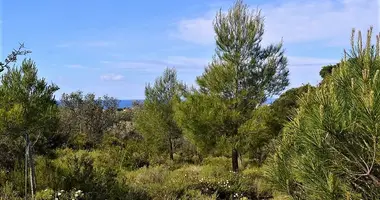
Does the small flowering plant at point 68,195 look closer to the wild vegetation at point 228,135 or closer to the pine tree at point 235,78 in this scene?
the wild vegetation at point 228,135

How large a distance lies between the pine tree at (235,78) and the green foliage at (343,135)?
1057cm

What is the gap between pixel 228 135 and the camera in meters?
16.0

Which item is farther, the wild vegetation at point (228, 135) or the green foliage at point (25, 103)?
the green foliage at point (25, 103)

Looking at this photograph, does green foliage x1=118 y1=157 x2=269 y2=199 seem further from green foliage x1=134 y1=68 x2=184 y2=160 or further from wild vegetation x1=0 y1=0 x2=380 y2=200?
green foliage x1=134 y1=68 x2=184 y2=160

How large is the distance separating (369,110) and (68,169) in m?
9.33

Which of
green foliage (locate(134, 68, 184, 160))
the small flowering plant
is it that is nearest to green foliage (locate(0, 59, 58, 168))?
the small flowering plant

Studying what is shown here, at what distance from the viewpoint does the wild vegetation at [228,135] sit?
13.7 ft

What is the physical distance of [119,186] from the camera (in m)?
11.0

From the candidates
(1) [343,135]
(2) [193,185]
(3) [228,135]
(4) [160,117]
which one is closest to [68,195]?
(2) [193,185]

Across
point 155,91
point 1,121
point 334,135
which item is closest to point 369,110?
point 334,135

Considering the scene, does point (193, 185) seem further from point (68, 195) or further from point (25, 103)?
point (25, 103)

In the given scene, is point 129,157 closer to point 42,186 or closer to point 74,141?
point 74,141

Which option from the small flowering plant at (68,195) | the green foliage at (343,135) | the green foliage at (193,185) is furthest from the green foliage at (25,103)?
the green foliage at (343,135)

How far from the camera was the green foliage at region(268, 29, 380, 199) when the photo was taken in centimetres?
389
